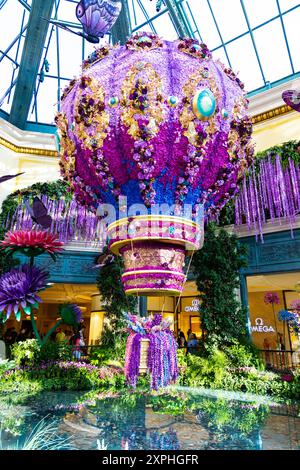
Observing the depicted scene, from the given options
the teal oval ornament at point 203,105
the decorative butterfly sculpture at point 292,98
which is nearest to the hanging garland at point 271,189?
the decorative butterfly sculpture at point 292,98

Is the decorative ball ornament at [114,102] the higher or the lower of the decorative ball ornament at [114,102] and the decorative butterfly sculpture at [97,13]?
the lower

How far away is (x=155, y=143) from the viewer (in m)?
2.54

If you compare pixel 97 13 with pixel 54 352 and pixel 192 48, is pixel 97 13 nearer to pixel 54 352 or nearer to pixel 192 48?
pixel 192 48

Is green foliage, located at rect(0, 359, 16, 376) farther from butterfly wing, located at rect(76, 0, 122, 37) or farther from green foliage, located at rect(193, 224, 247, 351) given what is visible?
butterfly wing, located at rect(76, 0, 122, 37)

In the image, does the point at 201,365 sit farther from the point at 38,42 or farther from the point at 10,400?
the point at 38,42

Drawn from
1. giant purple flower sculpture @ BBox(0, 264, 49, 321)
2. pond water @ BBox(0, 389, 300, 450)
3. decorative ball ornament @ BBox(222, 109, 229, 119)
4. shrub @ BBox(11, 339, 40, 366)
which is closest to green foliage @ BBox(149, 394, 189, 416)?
pond water @ BBox(0, 389, 300, 450)

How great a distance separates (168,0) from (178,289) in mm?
9551

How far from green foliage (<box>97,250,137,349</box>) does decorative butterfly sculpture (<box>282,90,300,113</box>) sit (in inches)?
219

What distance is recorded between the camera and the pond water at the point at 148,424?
260cm

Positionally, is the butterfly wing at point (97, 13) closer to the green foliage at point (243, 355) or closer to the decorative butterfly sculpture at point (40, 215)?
the decorative butterfly sculpture at point (40, 215)

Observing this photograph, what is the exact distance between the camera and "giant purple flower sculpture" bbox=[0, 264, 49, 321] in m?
6.47

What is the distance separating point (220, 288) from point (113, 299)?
314cm

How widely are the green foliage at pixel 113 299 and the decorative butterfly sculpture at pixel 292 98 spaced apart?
555cm

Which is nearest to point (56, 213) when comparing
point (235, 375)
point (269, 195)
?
point (269, 195)
